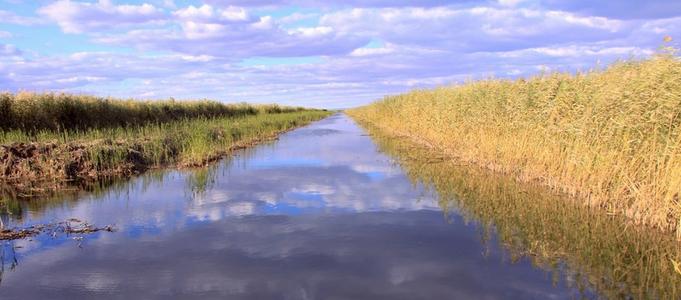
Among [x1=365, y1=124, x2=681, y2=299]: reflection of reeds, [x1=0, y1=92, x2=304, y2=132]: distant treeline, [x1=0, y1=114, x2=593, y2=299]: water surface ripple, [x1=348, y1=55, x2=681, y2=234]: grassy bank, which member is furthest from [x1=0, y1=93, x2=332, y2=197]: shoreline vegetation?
[x1=348, y1=55, x2=681, y2=234]: grassy bank

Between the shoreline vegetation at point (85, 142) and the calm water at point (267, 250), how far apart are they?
2425mm

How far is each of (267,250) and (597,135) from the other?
21.4ft

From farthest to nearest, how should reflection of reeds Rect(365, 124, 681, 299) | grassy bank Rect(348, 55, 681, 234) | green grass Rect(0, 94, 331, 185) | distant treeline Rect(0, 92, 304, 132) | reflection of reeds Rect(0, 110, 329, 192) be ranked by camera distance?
distant treeline Rect(0, 92, 304, 132), green grass Rect(0, 94, 331, 185), reflection of reeds Rect(0, 110, 329, 192), grassy bank Rect(348, 55, 681, 234), reflection of reeds Rect(365, 124, 681, 299)

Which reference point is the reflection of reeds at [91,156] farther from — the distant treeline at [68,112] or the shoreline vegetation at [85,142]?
the distant treeline at [68,112]

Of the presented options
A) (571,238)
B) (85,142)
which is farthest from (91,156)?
(571,238)

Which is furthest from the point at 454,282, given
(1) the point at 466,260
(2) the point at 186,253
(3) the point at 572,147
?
(3) the point at 572,147

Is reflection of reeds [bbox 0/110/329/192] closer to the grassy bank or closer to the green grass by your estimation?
the green grass

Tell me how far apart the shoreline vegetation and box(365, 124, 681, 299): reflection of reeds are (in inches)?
345

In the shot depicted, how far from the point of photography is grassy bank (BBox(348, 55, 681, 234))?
7445 millimetres

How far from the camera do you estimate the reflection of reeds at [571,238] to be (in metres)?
5.46

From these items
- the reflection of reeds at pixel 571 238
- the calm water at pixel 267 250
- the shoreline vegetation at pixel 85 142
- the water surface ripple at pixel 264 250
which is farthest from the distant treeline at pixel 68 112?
the reflection of reeds at pixel 571 238

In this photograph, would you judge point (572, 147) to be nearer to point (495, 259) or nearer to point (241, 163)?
point (495, 259)

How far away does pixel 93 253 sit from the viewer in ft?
21.2

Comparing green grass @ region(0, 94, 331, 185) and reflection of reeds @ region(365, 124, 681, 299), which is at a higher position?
green grass @ region(0, 94, 331, 185)
